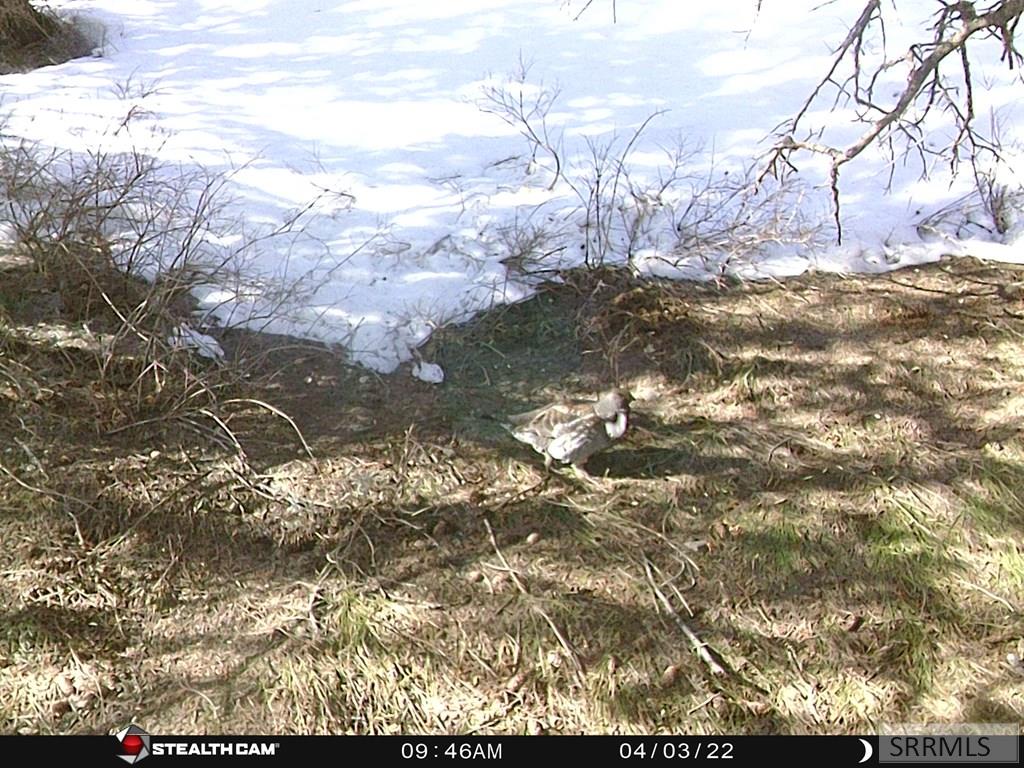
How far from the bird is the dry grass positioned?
10 cm

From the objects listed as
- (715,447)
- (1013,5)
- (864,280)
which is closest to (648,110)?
(864,280)

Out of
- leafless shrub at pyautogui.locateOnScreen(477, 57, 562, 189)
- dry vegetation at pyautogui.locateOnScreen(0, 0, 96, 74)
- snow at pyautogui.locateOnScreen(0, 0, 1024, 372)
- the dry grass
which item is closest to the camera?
the dry grass

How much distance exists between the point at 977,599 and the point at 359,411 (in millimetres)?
2196

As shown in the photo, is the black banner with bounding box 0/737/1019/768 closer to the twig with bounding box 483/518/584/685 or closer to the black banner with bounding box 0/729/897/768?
the black banner with bounding box 0/729/897/768

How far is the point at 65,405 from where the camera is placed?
3.12 m

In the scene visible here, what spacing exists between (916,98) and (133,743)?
4.11 meters

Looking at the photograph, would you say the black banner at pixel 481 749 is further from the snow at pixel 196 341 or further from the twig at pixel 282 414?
the snow at pixel 196 341

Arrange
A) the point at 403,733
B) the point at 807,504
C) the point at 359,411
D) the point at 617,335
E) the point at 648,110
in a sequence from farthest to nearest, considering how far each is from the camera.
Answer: the point at 648,110
the point at 617,335
the point at 359,411
the point at 807,504
the point at 403,733

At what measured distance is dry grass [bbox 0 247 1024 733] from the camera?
2.59m

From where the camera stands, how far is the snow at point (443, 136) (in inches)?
144

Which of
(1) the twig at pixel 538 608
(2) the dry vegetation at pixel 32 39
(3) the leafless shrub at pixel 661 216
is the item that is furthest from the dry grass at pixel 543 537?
(2) the dry vegetation at pixel 32 39

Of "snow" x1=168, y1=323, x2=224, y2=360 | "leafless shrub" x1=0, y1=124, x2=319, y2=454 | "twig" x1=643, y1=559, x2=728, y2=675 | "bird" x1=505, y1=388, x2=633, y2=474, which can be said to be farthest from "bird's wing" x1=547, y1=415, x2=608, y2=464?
"snow" x1=168, y1=323, x2=224, y2=360

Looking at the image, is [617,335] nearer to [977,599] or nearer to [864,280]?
[864,280]

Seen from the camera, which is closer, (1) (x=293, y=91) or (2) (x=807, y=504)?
(2) (x=807, y=504)
